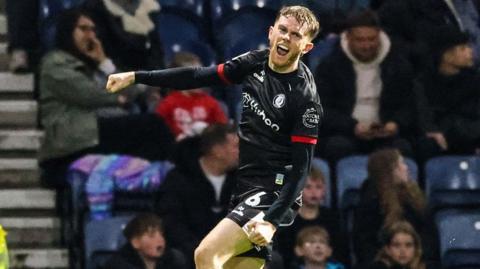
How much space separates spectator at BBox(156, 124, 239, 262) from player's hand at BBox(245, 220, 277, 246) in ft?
8.05

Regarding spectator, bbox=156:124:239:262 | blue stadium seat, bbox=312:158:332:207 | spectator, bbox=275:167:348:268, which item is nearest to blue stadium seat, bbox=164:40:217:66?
spectator, bbox=156:124:239:262

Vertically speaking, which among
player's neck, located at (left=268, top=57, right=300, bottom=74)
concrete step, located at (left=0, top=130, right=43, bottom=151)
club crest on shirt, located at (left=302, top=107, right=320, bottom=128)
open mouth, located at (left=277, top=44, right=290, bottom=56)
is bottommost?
club crest on shirt, located at (left=302, top=107, right=320, bottom=128)

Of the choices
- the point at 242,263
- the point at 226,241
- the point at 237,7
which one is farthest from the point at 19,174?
the point at 226,241

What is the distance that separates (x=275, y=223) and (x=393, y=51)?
3487 millimetres

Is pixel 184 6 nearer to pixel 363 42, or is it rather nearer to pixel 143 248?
pixel 363 42

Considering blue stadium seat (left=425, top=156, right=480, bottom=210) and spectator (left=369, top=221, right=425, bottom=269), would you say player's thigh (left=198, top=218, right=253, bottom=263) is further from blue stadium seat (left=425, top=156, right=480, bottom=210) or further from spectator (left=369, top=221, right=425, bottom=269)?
blue stadium seat (left=425, top=156, right=480, bottom=210)

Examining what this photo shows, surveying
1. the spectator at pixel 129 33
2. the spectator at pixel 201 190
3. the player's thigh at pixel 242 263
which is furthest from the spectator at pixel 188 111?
the player's thigh at pixel 242 263

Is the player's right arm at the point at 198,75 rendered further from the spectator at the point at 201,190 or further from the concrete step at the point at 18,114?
the concrete step at the point at 18,114

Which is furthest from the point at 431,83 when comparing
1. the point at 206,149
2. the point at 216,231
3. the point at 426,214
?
the point at 216,231

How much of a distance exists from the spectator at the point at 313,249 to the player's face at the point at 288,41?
8.13 feet

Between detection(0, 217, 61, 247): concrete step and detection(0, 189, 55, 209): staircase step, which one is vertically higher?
detection(0, 189, 55, 209): staircase step

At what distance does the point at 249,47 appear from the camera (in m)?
10.4

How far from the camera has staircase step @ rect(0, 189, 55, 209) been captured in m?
9.98

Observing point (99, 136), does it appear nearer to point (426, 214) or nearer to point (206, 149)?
point (206, 149)
